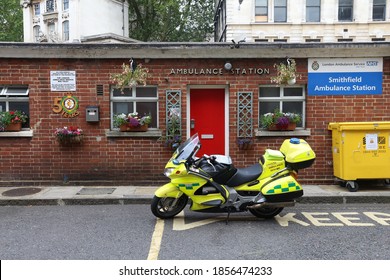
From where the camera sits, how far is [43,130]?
27.5 feet

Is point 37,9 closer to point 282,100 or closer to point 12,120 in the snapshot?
point 12,120

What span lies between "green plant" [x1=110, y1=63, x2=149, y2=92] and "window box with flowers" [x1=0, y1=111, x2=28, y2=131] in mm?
2198

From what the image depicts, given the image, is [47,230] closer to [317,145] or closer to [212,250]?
[212,250]

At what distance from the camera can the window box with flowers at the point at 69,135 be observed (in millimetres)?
8141

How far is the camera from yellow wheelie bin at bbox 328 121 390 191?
7539 millimetres

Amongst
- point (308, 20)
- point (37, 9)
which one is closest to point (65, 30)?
point (37, 9)

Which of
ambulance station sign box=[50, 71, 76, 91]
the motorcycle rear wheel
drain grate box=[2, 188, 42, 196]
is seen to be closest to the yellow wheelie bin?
the motorcycle rear wheel

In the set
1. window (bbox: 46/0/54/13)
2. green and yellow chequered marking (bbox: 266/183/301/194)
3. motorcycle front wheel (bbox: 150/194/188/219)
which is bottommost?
motorcycle front wheel (bbox: 150/194/188/219)

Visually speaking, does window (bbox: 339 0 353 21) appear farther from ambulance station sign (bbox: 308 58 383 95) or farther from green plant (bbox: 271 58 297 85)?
green plant (bbox: 271 58 297 85)

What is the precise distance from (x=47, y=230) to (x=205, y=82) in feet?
14.9

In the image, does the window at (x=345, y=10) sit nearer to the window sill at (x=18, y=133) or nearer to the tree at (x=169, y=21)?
the tree at (x=169, y=21)

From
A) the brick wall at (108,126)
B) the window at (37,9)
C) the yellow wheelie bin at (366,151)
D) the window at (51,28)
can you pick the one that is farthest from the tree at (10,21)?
the yellow wheelie bin at (366,151)

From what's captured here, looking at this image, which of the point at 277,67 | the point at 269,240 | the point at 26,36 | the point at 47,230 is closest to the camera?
the point at 269,240

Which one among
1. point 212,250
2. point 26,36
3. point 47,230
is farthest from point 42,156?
point 26,36
